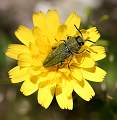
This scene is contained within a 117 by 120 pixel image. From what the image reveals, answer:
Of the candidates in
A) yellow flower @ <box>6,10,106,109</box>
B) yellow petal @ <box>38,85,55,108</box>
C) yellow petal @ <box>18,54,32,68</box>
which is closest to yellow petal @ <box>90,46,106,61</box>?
yellow flower @ <box>6,10,106,109</box>

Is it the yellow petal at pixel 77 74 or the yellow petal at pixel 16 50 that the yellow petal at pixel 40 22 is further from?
the yellow petal at pixel 77 74

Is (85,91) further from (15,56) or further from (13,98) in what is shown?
(13,98)

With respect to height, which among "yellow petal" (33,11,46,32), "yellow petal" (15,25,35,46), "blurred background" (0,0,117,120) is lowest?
"blurred background" (0,0,117,120)

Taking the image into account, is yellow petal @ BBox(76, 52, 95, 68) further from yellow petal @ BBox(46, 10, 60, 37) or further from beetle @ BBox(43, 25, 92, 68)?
yellow petal @ BBox(46, 10, 60, 37)

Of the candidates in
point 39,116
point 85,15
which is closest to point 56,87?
point 39,116

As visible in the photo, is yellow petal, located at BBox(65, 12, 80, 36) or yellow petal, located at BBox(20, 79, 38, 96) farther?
yellow petal, located at BBox(65, 12, 80, 36)

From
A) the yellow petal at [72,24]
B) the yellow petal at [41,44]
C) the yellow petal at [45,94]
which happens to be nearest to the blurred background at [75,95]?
the yellow petal at [72,24]

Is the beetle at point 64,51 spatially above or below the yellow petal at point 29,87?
above

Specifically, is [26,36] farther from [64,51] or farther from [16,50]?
[64,51]
